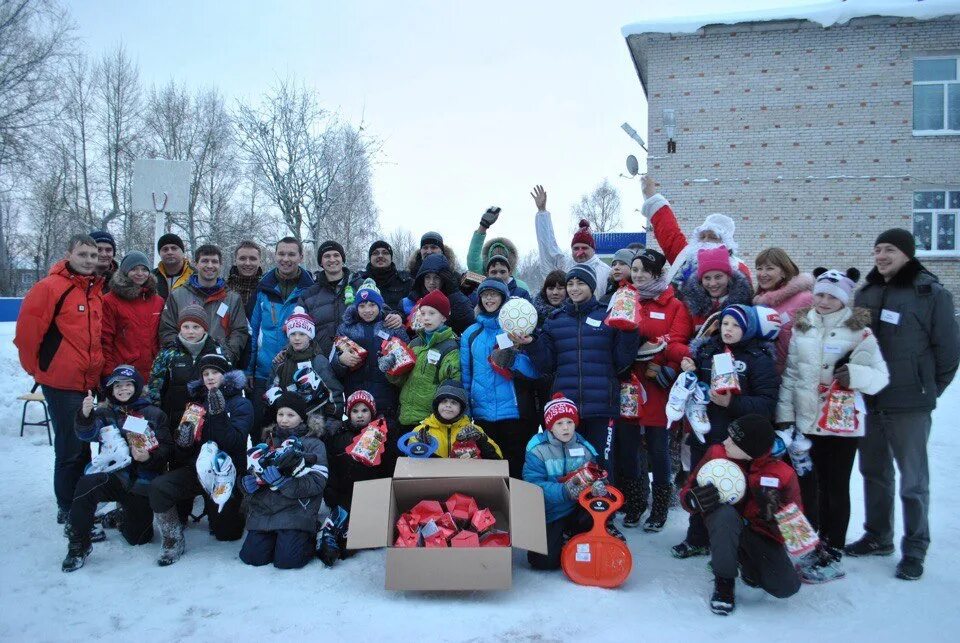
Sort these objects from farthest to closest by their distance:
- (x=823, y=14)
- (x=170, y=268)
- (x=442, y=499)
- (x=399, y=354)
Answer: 1. (x=823, y=14)
2. (x=170, y=268)
3. (x=399, y=354)
4. (x=442, y=499)

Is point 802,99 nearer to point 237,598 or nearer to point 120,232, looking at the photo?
point 237,598

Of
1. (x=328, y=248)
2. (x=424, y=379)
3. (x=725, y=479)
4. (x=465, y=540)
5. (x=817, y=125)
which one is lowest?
(x=465, y=540)

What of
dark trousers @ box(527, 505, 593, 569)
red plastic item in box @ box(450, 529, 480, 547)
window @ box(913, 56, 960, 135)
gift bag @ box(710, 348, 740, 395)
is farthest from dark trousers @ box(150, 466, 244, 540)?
window @ box(913, 56, 960, 135)

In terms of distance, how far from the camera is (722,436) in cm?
391

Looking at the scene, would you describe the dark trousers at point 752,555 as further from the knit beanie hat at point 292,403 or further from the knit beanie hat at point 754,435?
the knit beanie hat at point 292,403

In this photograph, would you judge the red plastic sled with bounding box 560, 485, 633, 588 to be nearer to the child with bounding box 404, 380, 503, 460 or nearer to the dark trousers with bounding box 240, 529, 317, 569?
the child with bounding box 404, 380, 503, 460

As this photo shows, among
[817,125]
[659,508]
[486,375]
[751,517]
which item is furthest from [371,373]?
[817,125]

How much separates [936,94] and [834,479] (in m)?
15.2

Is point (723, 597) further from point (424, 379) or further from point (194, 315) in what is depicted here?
point (194, 315)

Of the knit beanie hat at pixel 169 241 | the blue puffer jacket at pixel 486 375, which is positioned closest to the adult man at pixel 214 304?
the knit beanie hat at pixel 169 241

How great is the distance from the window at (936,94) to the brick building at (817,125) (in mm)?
24

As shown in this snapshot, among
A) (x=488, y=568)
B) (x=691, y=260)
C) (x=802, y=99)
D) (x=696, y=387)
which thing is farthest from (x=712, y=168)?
(x=488, y=568)

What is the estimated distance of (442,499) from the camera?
13.9 ft

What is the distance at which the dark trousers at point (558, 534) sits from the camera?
3889 mm
